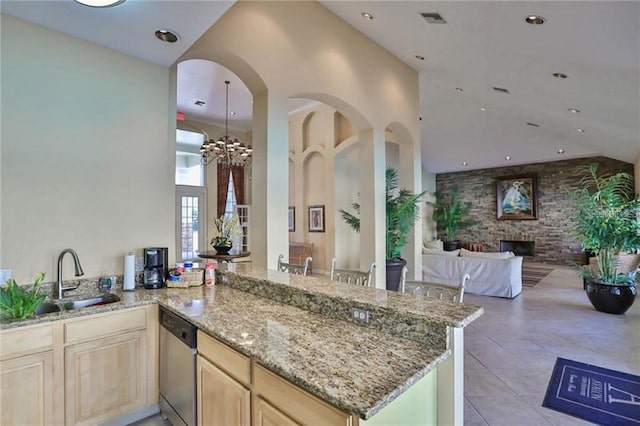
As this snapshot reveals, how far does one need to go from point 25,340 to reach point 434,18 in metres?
4.61

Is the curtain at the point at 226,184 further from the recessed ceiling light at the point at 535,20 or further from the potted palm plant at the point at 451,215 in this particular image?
the recessed ceiling light at the point at 535,20

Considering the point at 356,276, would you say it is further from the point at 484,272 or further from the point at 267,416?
the point at 484,272

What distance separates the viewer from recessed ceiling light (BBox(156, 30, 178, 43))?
237 centimetres

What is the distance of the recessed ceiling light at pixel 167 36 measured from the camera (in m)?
2.37

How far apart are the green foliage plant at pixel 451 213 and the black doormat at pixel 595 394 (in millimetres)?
8668

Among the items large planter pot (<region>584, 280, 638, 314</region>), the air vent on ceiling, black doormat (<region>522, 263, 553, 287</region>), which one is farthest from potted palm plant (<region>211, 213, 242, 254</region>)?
black doormat (<region>522, 263, 553, 287</region>)

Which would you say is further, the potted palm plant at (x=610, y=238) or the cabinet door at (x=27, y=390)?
the potted palm plant at (x=610, y=238)

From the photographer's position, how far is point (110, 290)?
8.49 ft

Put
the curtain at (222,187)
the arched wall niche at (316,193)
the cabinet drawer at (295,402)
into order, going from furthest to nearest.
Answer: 1. the curtain at (222,187)
2. the arched wall niche at (316,193)
3. the cabinet drawer at (295,402)

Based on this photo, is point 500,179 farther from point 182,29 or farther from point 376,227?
point 182,29

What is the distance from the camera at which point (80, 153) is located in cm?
250

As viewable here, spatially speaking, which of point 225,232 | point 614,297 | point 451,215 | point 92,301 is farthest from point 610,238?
point 451,215

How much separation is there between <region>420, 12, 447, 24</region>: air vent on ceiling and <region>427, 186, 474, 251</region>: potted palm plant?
28.8 feet

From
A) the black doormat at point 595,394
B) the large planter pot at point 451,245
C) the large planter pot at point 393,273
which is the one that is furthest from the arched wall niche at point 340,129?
the black doormat at point 595,394
